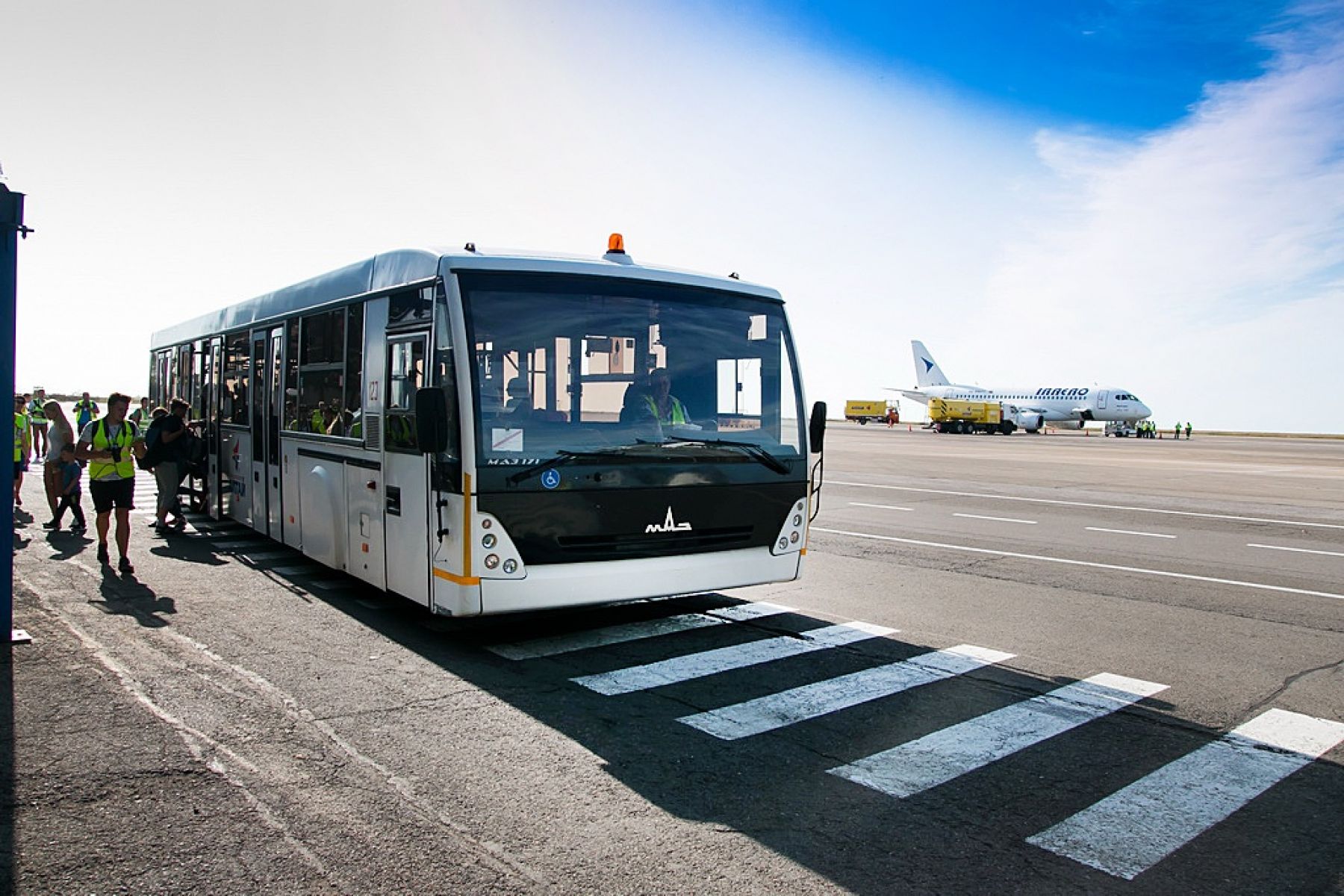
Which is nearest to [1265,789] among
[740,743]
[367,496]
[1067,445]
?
[740,743]

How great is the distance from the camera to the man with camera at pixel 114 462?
31.3 feet

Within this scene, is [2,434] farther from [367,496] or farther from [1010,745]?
[1010,745]

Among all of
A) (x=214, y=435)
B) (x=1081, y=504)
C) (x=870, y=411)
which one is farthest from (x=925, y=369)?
(x=214, y=435)

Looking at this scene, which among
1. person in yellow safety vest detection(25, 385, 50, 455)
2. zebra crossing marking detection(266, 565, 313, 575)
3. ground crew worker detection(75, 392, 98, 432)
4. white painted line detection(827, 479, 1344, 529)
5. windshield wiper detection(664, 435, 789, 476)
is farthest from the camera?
ground crew worker detection(75, 392, 98, 432)

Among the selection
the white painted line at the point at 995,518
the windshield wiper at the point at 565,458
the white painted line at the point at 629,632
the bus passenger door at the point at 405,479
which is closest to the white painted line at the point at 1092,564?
the white painted line at the point at 995,518

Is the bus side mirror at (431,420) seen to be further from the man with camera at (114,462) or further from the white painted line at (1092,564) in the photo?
the white painted line at (1092,564)

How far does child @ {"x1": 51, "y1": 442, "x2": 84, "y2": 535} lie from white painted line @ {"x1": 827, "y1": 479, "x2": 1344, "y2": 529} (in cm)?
1516

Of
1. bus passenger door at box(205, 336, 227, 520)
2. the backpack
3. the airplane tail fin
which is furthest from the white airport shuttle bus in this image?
the airplane tail fin

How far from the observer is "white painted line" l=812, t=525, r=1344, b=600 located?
10.2 meters

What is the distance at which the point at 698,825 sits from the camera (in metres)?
4.20

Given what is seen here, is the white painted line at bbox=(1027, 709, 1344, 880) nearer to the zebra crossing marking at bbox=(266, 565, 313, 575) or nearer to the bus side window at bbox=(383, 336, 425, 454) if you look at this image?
the bus side window at bbox=(383, 336, 425, 454)

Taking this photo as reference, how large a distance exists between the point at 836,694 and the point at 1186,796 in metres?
2.05

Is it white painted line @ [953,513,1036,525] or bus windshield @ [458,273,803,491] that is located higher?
bus windshield @ [458,273,803,491]

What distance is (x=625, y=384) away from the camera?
723 centimetres
